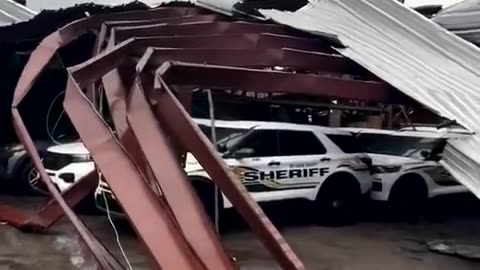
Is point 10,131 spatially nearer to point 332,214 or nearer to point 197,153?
point 332,214

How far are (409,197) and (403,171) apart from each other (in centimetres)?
65

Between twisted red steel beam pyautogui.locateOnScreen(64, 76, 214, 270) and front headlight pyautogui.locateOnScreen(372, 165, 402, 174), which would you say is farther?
front headlight pyautogui.locateOnScreen(372, 165, 402, 174)

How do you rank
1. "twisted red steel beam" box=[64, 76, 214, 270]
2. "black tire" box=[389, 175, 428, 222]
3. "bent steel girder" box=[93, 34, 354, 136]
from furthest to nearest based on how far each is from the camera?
1. "black tire" box=[389, 175, 428, 222]
2. "bent steel girder" box=[93, 34, 354, 136]
3. "twisted red steel beam" box=[64, 76, 214, 270]

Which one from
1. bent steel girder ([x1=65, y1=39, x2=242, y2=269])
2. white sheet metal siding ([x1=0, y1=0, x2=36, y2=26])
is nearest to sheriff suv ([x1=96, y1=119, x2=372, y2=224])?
white sheet metal siding ([x1=0, y1=0, x2=36, y2=26])

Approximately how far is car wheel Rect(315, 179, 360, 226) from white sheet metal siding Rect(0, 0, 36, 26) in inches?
247

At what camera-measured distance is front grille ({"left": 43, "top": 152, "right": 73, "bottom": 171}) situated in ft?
47.2

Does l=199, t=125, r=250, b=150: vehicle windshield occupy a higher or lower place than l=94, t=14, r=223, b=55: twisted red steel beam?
lower

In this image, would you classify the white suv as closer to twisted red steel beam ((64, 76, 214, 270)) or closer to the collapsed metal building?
the collapsed metal building

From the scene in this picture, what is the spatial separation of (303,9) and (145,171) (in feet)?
16.8

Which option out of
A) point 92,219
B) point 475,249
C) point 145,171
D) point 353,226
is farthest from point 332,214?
point 145,171

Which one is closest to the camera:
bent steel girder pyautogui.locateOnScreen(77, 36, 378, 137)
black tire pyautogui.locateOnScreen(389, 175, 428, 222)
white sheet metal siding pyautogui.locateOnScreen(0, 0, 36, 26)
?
bent steel girder pyautogui.locateOnScreen(77, 36, 378, 137)

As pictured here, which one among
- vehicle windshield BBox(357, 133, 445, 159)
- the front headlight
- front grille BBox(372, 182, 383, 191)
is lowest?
front grille BBox(372, 182, 383, 191)

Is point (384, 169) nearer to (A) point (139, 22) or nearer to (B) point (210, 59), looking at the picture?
(A) point (139, 22)

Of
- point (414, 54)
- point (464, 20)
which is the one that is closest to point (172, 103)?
point (414, 54)
